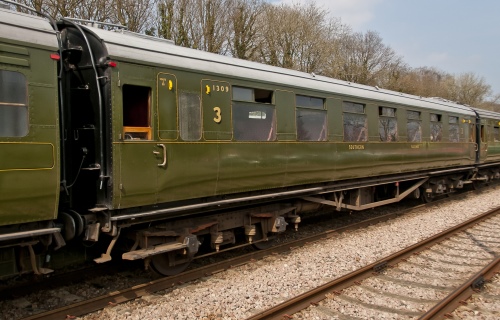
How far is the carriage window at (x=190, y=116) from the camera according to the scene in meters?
5.91

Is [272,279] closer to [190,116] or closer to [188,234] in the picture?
[188,234]

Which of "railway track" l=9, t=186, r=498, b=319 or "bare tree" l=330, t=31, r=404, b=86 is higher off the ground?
"bare tree" l=330, t=31, r=404, b=86

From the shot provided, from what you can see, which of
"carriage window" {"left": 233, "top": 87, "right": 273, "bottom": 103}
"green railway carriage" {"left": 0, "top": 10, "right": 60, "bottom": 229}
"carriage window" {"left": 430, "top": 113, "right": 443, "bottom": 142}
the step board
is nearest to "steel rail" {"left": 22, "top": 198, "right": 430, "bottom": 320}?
the step board

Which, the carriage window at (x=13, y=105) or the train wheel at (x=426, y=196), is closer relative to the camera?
the carriage window at (x=13, y=105)

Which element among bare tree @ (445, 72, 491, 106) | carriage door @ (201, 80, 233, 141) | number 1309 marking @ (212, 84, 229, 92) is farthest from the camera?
bare tree @ (445, 72, 491, 106)

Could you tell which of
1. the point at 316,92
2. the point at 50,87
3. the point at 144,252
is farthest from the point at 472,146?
the point at 50,87

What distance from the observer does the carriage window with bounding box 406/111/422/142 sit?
38.4 feet

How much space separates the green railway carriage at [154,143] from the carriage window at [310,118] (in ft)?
0.12

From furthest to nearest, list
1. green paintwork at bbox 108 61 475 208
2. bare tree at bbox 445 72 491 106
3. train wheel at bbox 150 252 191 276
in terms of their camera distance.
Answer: bare tree at bbox 445 72 491 106
train wheel at bbox 150 252 191 276
green paintwork at bbox 108 61 475 208

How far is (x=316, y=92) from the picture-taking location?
27.7 ft

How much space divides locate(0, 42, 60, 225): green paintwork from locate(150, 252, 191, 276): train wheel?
176cm

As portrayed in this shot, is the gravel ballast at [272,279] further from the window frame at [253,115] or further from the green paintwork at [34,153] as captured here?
the window frame at [253,115]

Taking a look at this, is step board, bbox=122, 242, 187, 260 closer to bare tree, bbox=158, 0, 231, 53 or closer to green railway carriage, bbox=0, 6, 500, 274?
green railway carriage, bbox=0, 6, 500, 274

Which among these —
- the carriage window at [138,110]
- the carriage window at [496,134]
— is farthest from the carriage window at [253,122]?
the carriage window at [496,134]
